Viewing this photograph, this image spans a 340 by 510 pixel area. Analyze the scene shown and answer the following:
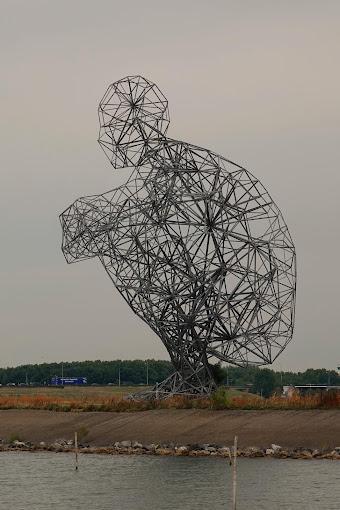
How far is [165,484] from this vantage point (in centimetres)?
4878

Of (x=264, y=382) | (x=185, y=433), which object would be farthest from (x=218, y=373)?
(x=264, y=382)

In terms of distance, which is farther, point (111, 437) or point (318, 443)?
point (111, 437)

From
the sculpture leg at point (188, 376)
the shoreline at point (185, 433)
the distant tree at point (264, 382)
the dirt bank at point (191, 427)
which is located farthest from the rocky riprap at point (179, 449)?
the distant tree at point (264, 382)

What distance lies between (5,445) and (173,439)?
32.4 feet

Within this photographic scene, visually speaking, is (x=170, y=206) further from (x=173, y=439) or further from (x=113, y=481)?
(x=113, y=481)

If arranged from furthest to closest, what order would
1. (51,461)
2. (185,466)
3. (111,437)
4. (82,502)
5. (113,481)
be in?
(111,437) → (51,461) → (185,466) → (113,481) → (82,502)

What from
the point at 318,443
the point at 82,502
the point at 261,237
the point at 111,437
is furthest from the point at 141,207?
the point at 82,502

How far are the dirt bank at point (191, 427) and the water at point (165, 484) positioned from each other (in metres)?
3.42

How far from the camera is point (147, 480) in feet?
164

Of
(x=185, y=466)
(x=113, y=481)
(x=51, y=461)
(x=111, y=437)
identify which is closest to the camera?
(x=113, y=481)

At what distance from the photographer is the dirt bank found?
57.4 meters

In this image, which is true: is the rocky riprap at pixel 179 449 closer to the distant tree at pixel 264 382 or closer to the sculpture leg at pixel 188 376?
the sculpture leg at pixel 188 376

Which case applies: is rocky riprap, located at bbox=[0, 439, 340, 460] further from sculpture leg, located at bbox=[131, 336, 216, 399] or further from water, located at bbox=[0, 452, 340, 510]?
sculpture leg, located at bbox=[131, 336, 216, 399]

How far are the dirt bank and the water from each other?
11.2 ft
